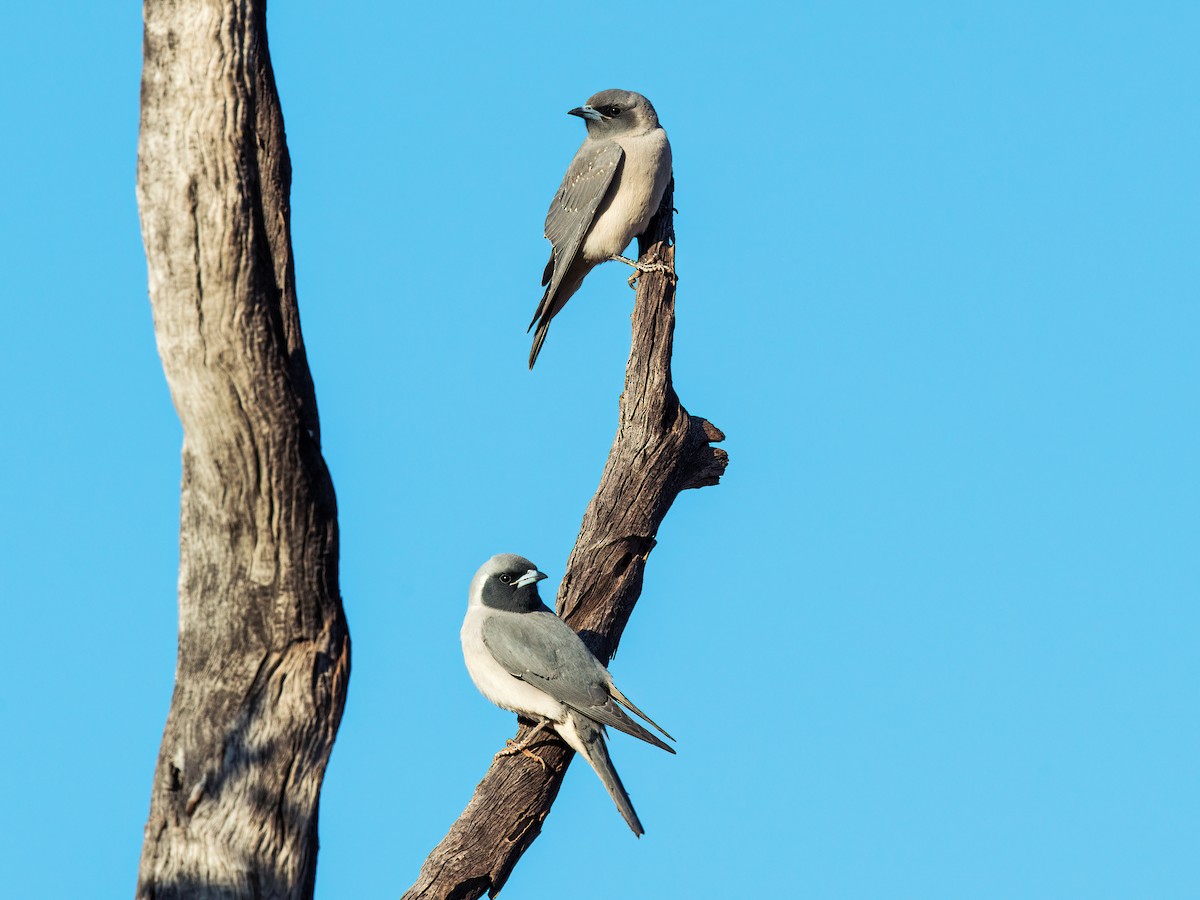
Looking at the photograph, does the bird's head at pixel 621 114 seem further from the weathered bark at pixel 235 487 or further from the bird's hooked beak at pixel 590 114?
the weathered bark at pixel 235 487

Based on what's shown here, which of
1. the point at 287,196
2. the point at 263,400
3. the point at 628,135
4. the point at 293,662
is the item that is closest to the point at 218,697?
the point at 293,662

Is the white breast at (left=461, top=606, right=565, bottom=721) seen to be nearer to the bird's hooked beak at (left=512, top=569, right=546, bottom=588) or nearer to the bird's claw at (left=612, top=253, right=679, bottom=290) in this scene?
the bird's hooked beak at (left=512, top=569, right=546, bottom=588)

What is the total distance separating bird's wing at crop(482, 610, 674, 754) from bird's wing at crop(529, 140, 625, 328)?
2.54 m

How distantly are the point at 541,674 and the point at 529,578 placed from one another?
0.68m

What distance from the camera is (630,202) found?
8828 millimetres

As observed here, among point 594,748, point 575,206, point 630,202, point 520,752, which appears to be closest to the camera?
point 594,748

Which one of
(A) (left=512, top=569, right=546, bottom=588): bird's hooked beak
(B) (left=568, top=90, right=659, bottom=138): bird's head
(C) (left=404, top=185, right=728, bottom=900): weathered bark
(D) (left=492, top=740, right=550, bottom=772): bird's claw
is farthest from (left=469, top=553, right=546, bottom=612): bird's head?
(B) (left=568, top=90, right=659, bottom=138): bird's head

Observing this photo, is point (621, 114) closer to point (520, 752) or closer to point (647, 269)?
point (647, 269)

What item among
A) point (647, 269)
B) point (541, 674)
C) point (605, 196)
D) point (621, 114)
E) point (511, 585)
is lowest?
point (541, 674)

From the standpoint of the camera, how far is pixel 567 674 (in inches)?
273

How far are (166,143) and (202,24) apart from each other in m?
0.36

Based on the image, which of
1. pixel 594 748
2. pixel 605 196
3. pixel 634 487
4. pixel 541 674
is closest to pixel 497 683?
pixel 541 674

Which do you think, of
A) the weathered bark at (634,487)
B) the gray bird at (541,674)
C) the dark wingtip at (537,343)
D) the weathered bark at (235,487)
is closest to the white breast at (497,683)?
the gray bird at (541,674)

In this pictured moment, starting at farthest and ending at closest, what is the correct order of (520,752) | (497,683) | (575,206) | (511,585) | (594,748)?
1. (575,206)
2. (511,585)
3. (497,683)
4. (520,752)
5. (594,748)
